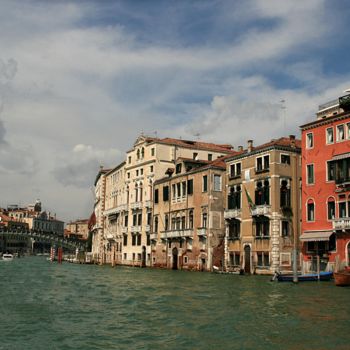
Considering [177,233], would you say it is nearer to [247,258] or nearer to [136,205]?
[247,258]

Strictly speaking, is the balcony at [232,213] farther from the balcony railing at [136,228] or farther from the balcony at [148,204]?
the balcony railing at [136,228]

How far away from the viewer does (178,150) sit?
5200 cm

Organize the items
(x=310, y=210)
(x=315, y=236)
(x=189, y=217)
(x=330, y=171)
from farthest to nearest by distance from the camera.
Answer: (x=189, y=217)
(x=310, y=210)
(x=315, y=236)
(x=330, y=171)

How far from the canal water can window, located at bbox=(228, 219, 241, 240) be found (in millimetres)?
14485

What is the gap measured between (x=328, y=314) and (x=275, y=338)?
4.16 m

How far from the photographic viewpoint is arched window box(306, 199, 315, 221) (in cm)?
3300

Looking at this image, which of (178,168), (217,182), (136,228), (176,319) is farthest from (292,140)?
(176,319)

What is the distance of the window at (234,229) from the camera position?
127ft

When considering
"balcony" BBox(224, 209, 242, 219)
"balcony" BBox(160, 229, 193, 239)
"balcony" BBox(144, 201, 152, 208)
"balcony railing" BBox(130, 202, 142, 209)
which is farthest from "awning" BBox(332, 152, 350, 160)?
"balcony railing" BBox(130, 202, 142, 209)

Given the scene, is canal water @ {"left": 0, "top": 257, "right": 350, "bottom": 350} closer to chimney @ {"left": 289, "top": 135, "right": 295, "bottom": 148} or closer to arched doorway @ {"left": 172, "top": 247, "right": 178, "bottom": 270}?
chimney @ {"left": 289, "top": 135, "right": 295, "bottom": 148}

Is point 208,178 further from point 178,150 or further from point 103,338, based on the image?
point 103,338

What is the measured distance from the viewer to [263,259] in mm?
35844

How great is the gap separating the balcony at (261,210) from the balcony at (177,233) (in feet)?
26.6

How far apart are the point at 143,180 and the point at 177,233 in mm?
9670
